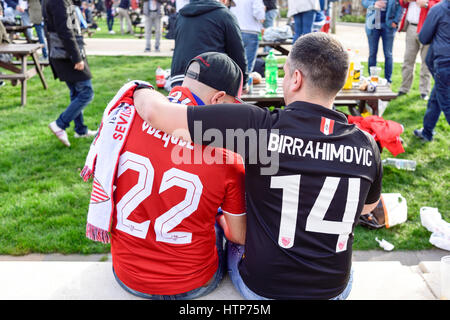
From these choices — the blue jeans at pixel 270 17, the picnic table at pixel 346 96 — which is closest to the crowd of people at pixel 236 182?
the picnic table at pixel 346 96

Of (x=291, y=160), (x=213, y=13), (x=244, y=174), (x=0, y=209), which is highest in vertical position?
(x=213, y=13)

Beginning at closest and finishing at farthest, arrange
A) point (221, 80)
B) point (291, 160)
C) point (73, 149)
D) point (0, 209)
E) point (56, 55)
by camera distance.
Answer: point (291, 160) → point (221, 80) → point (0, 209) → point (56, 55) → point (73, 149)

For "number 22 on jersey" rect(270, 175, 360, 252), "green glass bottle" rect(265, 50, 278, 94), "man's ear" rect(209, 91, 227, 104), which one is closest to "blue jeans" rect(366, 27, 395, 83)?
"green glass bottle" rect(265, 50, 278, 94)

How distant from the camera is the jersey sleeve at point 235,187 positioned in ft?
6.31

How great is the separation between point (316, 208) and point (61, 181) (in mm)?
3643

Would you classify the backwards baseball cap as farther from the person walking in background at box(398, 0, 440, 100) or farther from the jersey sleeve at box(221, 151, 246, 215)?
the person walking in background at box(398, 0, 440, 100)

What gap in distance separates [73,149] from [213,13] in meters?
2.66

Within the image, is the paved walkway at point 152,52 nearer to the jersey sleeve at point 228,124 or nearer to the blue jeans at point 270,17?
the blue jeans at point 270,17

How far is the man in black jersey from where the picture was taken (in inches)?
69.0

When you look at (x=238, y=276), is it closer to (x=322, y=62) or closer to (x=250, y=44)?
(x=322, y=62)

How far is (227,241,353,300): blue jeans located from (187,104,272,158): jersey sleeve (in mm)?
691
